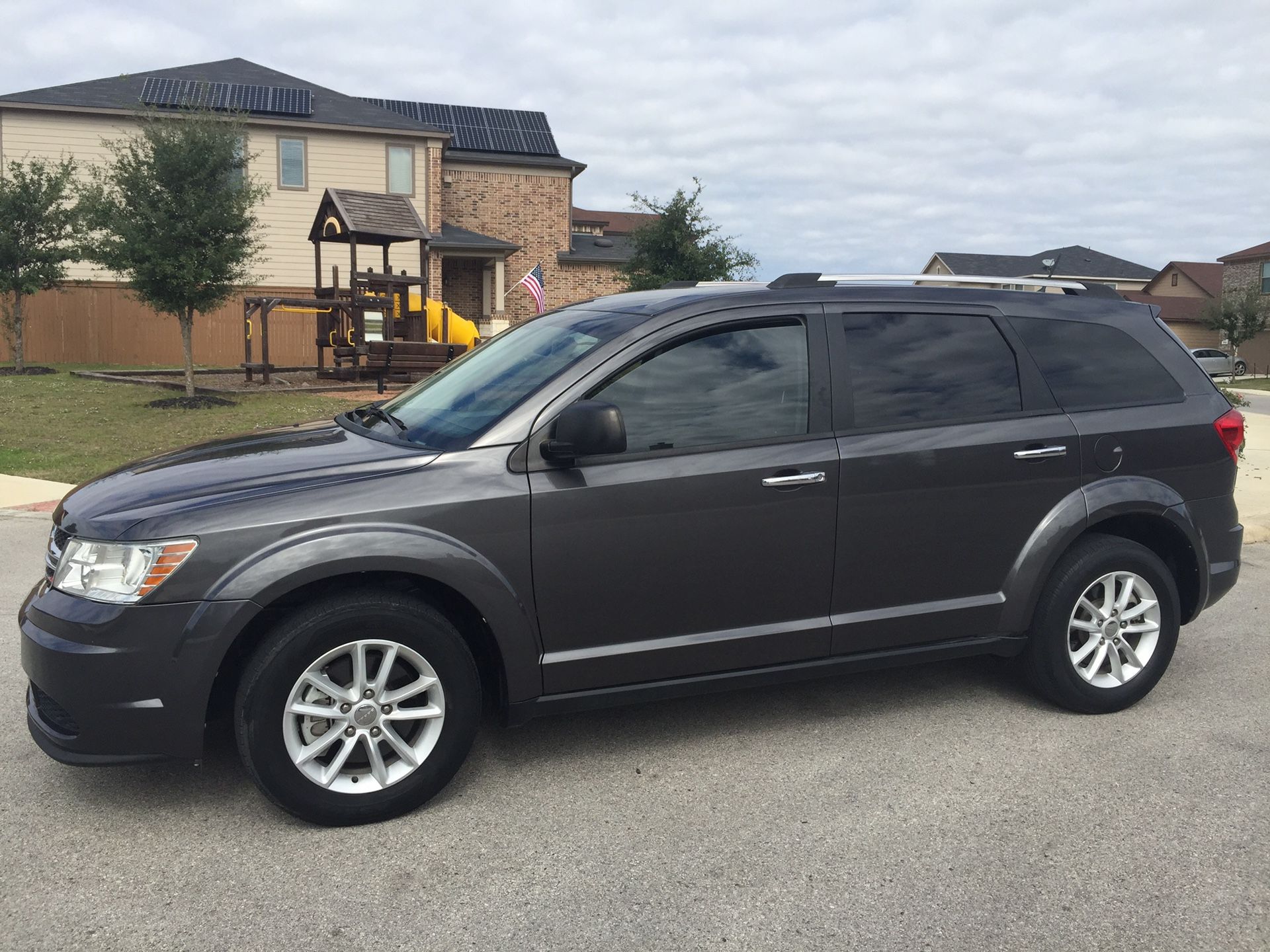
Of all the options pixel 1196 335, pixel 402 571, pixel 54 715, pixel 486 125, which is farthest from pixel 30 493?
pixel 1196 335

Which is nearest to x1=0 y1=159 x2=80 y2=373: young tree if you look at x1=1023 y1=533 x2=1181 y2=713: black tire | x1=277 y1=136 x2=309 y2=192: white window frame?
x1=277 y1=136 x2=309 y2=192: white window frame

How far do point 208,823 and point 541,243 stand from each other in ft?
109

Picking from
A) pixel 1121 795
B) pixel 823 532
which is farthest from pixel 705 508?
pixel 1121 795

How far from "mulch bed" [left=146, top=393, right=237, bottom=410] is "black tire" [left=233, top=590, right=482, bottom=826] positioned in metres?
13.8

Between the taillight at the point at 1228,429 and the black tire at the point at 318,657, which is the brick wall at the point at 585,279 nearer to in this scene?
the taillight at the point at 1228,429

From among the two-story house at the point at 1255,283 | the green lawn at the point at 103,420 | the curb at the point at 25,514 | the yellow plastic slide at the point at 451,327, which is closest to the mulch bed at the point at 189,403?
the green lawn at the point at 103,420

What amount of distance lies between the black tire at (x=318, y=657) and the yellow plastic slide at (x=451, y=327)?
18893 millimetres

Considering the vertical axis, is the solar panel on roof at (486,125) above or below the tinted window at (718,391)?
above

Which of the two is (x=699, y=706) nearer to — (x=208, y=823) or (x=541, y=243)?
(x=208, y=823)

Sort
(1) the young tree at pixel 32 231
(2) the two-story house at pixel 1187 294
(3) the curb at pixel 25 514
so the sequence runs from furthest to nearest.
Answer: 1. (2) the two-story house at pixel 1187 294
2. (1) the young tree at pixel 32 231
3. (3) the curb at pixel 25 514

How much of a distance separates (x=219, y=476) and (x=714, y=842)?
209 centimetres

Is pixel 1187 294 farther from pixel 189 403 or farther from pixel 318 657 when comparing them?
pixel 318 657

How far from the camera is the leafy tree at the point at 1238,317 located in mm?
50219

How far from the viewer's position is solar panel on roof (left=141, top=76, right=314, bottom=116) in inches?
1170
